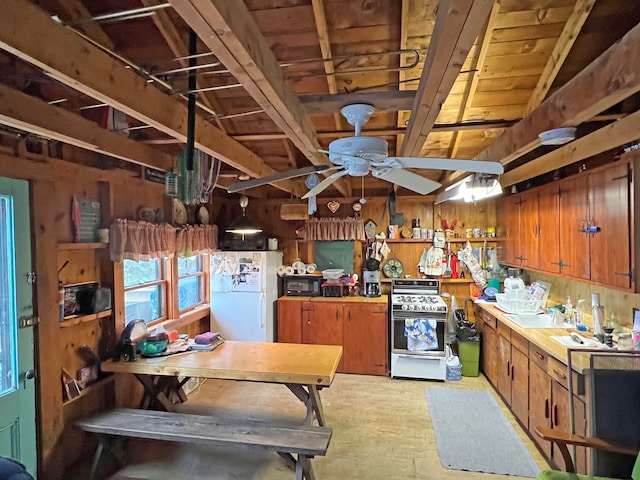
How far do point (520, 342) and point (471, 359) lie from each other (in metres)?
1.33

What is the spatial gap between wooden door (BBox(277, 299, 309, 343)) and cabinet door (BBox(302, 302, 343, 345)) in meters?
0.07

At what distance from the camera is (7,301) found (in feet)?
7.75

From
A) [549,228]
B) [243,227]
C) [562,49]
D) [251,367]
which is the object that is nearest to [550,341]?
[549,228]

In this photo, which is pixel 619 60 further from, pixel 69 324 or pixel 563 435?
pixel 69 324

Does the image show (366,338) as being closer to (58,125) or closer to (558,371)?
(558,371)

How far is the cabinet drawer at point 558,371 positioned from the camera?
2631 mm

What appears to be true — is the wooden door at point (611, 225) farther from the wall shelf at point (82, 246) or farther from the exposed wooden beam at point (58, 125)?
the wall shelf at point (82, 246)

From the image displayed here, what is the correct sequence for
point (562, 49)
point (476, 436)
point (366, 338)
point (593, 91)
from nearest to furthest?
point (593, 91) → point (562, 49) → point (476, 436) → point (366, 338)

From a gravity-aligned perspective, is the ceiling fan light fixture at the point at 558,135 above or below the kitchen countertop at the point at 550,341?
above

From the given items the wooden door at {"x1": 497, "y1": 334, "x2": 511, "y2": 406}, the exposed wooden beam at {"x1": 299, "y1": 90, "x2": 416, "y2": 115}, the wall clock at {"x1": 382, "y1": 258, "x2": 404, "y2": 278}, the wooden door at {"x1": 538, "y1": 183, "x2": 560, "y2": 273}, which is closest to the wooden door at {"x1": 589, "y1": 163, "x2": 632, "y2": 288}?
the wooden door at {"x1": 538, "y1": 183, "x2": 560, "y2": 273}

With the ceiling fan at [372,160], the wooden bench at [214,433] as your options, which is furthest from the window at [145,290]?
the ceiling fan at [372,160]

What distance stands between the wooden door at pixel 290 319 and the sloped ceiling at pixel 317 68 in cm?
217

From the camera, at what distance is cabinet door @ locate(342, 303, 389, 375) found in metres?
4.81

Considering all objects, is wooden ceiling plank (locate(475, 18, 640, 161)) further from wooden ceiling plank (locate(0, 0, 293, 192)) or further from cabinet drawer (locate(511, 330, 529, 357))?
wooden ceiling plank (locate(0, 0, 293, 192))
